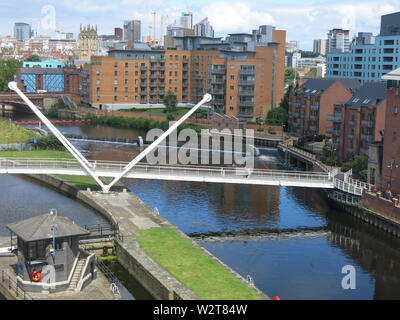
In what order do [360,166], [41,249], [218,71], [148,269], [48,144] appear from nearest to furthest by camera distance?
[41,249] < [148,269] < [360,166] < [48,144] < [218,71]

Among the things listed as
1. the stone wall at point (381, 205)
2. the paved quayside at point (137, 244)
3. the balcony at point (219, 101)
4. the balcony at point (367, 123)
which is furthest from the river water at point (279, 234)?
the balcony at point (219, 101)

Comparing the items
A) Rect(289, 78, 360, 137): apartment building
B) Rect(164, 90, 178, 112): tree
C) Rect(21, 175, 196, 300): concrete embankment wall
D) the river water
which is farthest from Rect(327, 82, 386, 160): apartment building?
Rect(164, 90, 178, 112): tree

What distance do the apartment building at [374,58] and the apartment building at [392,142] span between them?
240 ft

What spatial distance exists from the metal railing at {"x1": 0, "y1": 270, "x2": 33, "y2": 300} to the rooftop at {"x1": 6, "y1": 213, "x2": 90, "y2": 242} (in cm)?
266

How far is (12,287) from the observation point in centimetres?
3134

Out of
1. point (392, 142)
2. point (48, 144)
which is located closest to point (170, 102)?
point (48, 144)

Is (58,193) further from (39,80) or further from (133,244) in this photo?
(39,80)

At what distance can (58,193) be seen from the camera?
5672 centimetres

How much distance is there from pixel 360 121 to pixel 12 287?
50.8 metres

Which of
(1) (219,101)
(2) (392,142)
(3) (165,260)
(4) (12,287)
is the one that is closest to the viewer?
(4) (12,287)

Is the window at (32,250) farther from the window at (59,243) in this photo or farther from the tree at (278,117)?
the tree at (278,117)

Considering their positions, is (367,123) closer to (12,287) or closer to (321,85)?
(321,85)

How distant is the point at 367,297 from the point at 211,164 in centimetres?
4300

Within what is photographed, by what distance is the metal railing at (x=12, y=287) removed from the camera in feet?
99.1
